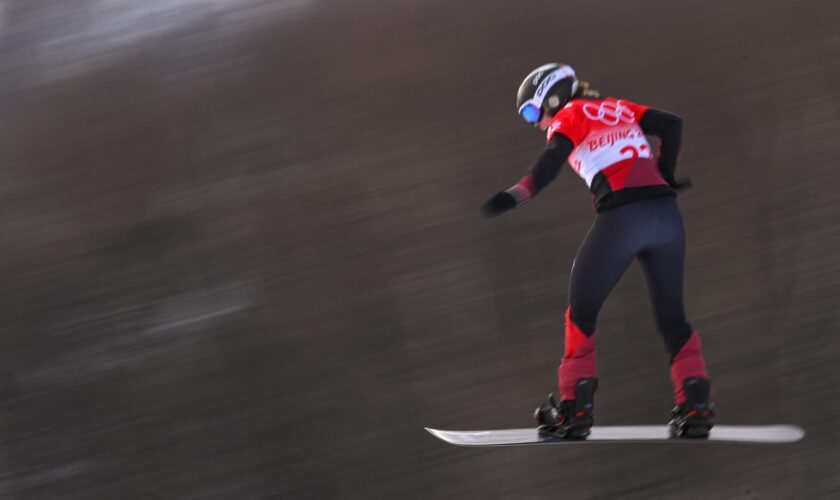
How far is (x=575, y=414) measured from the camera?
3961mm

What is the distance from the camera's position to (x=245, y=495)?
495cm

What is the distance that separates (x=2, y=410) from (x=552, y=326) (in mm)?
3128

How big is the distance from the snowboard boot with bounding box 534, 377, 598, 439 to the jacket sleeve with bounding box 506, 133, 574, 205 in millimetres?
875

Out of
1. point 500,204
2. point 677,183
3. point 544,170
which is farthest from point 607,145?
point 500,204

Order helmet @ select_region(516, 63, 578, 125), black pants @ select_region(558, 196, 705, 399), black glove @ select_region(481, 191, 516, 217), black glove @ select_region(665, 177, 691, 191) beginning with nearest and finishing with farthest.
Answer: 1. black glove @ select_region(481, 191, 516, 217)
2. black pants @ select_region(558, 196, 705, 399)
3. helmet @ select_region(516, 63, 578, 125)
4. black glove @ select_region(665, 177, 691, 191)

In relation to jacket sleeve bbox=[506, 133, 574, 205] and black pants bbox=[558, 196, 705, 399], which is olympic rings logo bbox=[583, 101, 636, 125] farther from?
black pants bbox=[558, 196, 705, 399]

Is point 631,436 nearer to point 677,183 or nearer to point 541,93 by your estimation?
point 677,183

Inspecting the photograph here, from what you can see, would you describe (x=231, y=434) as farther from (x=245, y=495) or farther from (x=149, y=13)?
(x=149, y=13)

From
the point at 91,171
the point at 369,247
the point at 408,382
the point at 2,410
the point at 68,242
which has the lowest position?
the point at 408,382

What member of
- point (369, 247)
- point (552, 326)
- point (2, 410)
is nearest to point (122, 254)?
point (2, 410)

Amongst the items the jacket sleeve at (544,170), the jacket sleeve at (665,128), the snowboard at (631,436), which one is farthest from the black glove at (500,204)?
the snowboard at (631,436)

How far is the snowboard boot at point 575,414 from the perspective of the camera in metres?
3.94

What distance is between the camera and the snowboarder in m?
3.86

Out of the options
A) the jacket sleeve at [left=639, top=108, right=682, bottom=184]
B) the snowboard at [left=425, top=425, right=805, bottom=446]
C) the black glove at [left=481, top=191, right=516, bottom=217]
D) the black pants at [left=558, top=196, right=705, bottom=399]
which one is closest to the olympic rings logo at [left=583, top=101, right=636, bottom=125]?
the jacket sleeve at [left=639, top=108, right=682, bottom=184]
